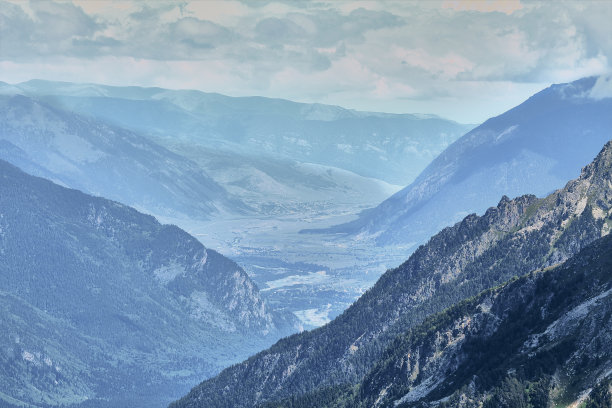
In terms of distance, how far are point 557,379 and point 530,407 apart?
7544 millimetres

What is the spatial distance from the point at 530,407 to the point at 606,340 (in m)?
19.0

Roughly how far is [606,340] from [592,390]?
51.1 feet

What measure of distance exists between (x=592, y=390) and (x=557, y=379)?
13.5 metres

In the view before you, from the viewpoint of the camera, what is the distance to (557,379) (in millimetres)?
199875

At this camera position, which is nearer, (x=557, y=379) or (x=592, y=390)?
(x=592, y=390)

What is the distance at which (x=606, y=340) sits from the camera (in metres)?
199

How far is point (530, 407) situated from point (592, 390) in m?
15.0

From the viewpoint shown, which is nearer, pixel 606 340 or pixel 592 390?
pixel 592 390

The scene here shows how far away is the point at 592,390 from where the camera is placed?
187 metres

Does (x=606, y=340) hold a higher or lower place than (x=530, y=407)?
higher
